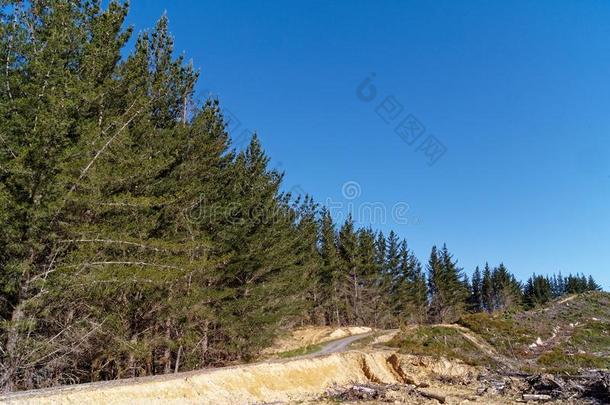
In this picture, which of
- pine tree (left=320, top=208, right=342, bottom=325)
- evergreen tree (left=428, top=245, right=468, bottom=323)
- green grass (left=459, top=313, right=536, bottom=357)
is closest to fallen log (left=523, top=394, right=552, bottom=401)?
green grass (left=459, top=313, right=536, bottom=357)

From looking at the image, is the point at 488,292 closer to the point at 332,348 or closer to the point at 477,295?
the point at 477,295

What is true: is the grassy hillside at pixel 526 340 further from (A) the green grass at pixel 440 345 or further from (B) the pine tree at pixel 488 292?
(B) the pine tree at pixel 488 292

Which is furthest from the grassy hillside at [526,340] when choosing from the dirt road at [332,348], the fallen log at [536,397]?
the fallen log at [536,397]

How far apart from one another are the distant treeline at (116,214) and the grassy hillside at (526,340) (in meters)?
10.5

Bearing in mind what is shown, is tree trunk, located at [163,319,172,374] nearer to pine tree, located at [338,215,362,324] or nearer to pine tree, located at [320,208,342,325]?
pine tree, located at [320,208,342,325]

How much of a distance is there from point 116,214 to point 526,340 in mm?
32809

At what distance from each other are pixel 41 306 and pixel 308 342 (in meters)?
27.6

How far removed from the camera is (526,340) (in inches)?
1318

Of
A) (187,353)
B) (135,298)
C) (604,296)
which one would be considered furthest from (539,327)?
(135,298)

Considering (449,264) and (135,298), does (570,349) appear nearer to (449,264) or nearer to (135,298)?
(135,298)

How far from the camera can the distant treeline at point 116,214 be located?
11.1m

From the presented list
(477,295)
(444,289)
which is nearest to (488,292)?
(477,295)

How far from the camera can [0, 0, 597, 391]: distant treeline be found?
36.3 ft

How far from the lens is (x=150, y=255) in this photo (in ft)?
49.4
